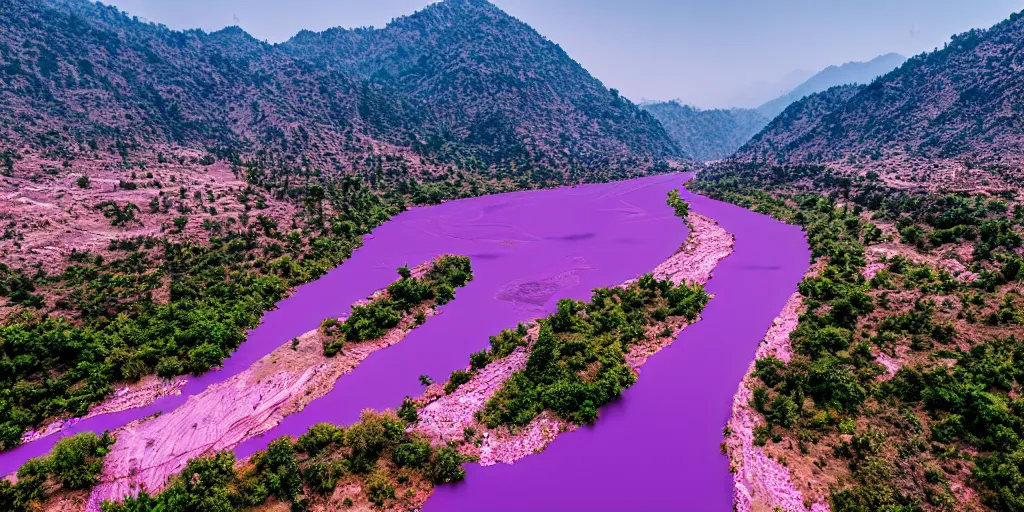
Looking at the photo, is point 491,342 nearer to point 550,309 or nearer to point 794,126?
point 550,309

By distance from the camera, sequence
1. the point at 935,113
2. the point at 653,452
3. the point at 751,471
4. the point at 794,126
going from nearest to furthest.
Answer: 1. the point at 751,471
2. the point at 653,452
3. the point at 935,113
4. the point at 794,126

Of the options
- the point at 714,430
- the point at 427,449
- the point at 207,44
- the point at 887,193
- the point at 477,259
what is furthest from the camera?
the point at 207,44

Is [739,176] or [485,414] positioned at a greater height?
[739,176]

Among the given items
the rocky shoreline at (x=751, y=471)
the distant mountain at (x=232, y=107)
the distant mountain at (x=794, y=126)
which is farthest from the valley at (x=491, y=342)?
the distant mountain at (x=794, y=126)

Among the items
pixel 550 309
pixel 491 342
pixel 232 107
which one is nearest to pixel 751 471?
pixel 491 342

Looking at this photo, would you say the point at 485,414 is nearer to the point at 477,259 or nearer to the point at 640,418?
the point at 640,418

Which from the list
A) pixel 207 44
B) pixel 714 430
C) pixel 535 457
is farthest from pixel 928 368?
pixel 207 44

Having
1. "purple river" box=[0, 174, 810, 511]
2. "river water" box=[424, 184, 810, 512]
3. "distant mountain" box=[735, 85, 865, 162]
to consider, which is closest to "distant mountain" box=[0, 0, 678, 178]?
"distant mountain" box=[735, 85, 865, 162]
